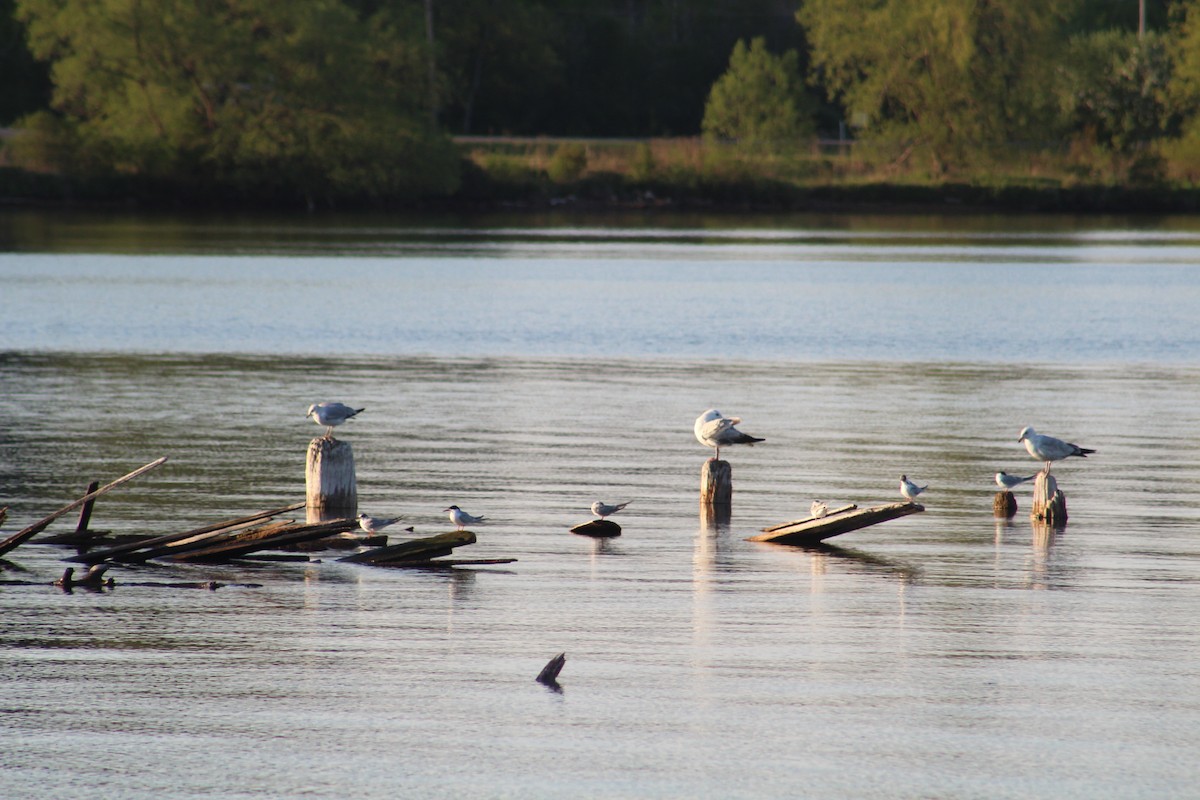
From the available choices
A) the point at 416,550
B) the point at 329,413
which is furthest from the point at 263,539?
the point at 329,413

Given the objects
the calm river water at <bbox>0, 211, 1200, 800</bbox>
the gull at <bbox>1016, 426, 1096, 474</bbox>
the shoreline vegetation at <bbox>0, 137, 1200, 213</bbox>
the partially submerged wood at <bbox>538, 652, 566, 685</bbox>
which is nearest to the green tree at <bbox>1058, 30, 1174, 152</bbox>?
the shoreline vegetation at <bbox>0, 137, 1200, 213</bbox>

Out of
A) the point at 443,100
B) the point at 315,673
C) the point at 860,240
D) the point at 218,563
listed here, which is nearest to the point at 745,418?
the point at 218,563

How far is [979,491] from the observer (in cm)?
1578

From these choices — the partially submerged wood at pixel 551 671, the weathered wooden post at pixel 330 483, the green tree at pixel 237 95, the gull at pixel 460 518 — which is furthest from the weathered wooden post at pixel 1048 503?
the green tree at pixel 237 95

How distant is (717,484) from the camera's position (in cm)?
1422

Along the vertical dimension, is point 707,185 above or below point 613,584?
above

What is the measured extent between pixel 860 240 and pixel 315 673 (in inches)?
2320

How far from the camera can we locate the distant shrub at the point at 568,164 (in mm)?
83875

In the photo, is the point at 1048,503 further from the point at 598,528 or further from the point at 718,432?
the point at 598,528

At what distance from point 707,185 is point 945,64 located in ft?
43.2

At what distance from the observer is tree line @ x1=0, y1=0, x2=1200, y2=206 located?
264ft

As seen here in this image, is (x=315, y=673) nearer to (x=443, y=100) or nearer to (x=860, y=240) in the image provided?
(x=860, y=240)

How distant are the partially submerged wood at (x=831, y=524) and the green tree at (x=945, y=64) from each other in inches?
2973

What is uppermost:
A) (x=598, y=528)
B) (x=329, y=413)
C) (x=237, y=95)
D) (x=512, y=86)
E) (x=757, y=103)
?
(x=512, y=86)
